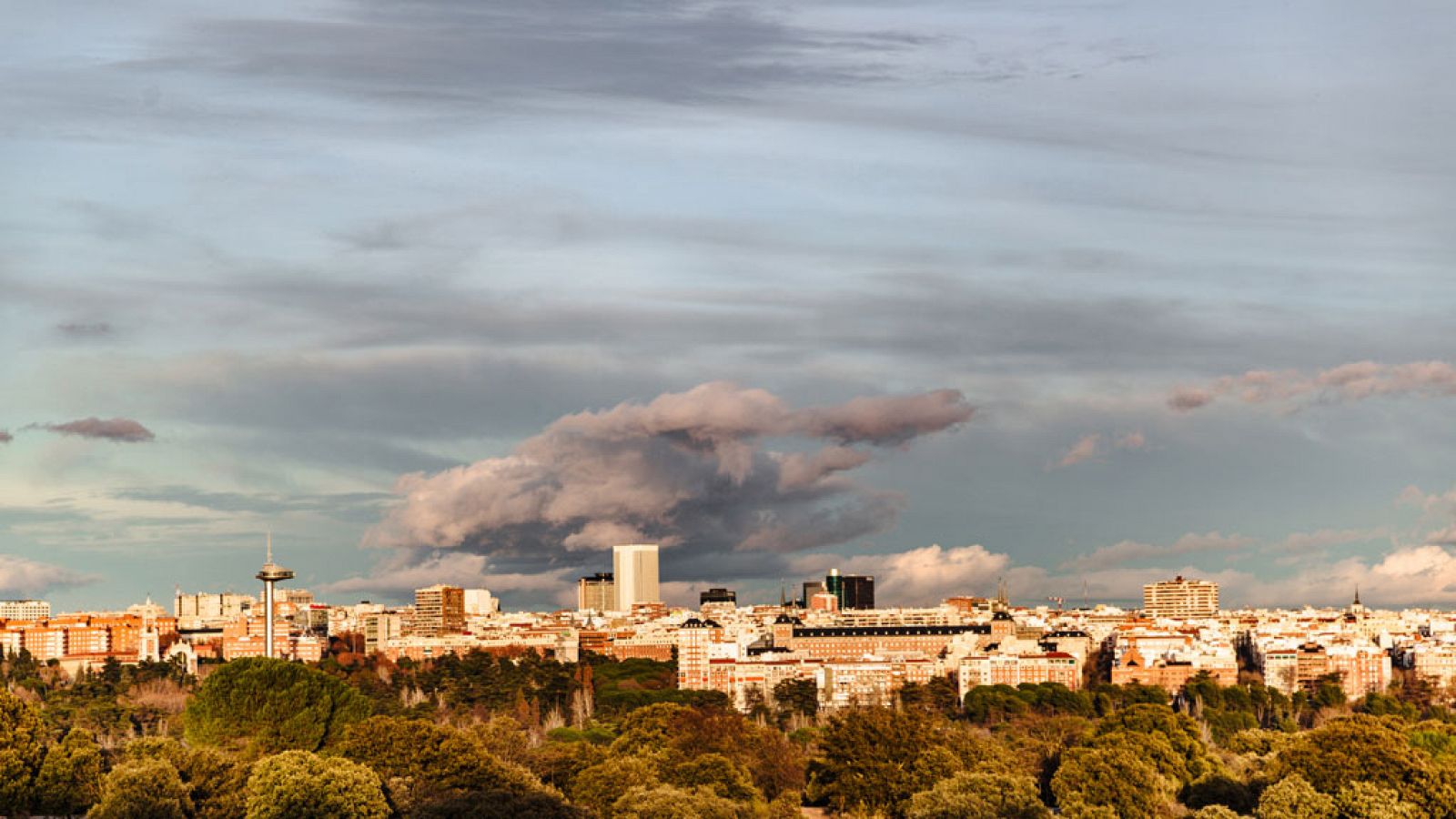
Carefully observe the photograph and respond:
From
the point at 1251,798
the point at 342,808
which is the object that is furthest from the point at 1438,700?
the point at 342,808

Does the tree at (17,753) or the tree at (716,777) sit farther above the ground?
the tree at (17,753)

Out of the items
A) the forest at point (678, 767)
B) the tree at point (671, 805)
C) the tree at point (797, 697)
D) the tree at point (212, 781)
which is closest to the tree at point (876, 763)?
the forest at point (678, 767)

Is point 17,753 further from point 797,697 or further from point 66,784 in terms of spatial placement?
point 797,697

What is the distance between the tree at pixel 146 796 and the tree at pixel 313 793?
2.03m

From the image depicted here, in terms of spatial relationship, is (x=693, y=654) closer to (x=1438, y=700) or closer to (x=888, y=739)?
(x=1438, y=700)

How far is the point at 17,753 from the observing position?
57.6m

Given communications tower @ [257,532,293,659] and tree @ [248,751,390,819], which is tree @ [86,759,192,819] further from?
communications tower @ [257,532,293,659]

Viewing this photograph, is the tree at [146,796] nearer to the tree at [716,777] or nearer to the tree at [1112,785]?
the tree at [716,777]

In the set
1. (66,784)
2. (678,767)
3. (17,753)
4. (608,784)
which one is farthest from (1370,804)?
(17,753)

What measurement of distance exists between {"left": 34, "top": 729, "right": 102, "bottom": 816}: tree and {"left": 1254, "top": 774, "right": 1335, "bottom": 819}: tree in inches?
1254

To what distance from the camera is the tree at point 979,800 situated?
178ft

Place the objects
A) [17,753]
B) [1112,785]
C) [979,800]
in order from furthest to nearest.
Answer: [1112,785], [17,753], [979,800]

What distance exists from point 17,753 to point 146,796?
8665mm

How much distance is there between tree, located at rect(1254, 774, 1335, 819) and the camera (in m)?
52.9
